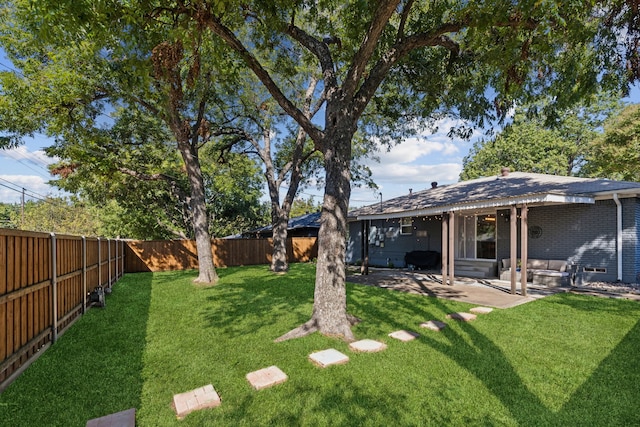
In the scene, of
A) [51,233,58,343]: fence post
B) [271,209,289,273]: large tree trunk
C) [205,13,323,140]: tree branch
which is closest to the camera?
[51,233,58,343]: fence post

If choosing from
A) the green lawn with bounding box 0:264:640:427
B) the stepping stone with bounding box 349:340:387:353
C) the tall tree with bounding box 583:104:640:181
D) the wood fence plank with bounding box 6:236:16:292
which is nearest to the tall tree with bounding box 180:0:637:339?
the stepping stone with bounding box 349:340:387:353

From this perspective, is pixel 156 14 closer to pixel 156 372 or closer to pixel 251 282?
pixel 156 372

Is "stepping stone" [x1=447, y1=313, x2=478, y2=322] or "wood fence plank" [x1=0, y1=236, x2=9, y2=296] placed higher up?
"wood fence plank" [x1=0, y1=236, x2=9, y2=296]

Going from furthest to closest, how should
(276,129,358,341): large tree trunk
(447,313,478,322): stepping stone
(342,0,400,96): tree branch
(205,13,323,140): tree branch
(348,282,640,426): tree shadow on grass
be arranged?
(447,313,478,322): stepping stone, (205,13,323,140): tree branch, (276,129,358,341): large tree trunk, (342,0,400,96): tree branch, (348,282,640,426): tree shadow on grass

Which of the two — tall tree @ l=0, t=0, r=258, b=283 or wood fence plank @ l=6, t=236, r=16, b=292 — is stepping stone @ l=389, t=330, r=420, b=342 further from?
tall tree @ l=0, t=0, r=258, b=283

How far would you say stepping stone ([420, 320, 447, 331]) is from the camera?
517 cm

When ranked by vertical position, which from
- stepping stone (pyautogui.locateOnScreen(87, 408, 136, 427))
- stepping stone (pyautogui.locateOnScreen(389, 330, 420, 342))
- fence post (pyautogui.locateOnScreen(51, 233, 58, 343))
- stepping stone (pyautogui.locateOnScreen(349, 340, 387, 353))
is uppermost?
fence post (pyautogui.locateOnScreen(51, 233, 58, 343))

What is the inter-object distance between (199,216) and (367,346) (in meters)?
8.27

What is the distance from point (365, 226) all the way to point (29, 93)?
11124 millimetres

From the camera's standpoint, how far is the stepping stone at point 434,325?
17.0ft

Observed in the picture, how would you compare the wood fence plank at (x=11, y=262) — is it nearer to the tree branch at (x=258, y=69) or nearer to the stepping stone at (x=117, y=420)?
the stepping stone at (x=117, y=420)

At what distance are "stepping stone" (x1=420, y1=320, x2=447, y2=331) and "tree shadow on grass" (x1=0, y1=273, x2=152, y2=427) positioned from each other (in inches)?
161

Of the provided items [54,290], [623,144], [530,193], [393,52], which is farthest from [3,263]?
[623,144]

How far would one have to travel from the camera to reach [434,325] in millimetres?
5316
